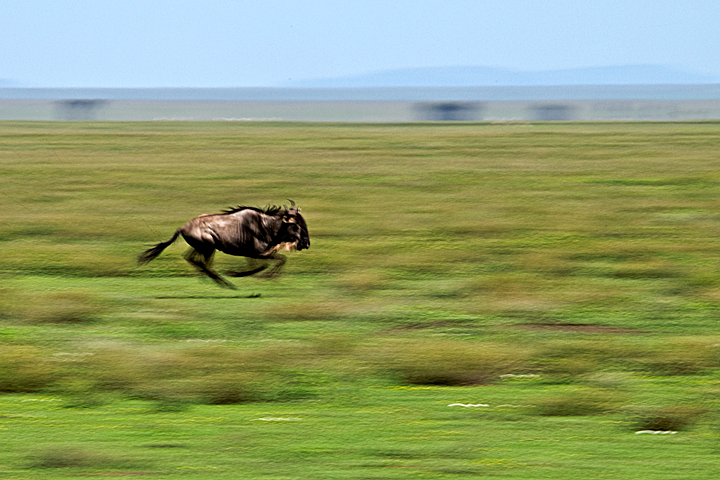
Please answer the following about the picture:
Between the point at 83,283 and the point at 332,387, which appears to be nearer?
the point at 332,387

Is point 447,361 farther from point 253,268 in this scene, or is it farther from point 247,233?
point 253,268

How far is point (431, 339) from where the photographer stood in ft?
32.5

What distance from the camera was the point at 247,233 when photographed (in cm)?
1073

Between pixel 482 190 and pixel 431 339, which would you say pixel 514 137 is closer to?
pixel 482 190

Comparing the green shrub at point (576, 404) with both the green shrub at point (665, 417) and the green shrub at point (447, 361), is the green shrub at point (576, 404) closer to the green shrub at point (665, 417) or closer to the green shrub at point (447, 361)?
the green shrub at point (665, 417)

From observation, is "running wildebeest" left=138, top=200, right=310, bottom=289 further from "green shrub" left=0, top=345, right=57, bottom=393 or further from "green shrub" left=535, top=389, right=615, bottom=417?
"green shrub" left=535, top=389, right=615, bottom=417

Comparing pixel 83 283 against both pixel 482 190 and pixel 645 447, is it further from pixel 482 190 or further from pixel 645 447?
pixel 482 190

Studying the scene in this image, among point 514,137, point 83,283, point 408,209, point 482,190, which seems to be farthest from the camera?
point 514,137

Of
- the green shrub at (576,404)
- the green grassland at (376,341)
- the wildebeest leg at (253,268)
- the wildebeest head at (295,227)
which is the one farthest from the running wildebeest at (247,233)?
the green shrub at (576,404)

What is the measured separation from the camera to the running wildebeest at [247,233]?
10703mm

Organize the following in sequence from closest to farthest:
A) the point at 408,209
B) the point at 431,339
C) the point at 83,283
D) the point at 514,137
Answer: the point at 431,339 < the point at 83,283 < the point at 408,209 < the point at 514,137

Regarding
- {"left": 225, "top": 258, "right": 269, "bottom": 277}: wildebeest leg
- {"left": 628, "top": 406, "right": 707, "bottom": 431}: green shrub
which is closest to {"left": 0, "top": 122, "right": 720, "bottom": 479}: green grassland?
{"left": 628, "top": 406, "right": 707, "bottom": 431}: green shrub

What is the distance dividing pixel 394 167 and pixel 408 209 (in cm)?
950

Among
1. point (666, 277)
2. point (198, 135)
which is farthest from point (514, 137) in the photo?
point (666, 277)
